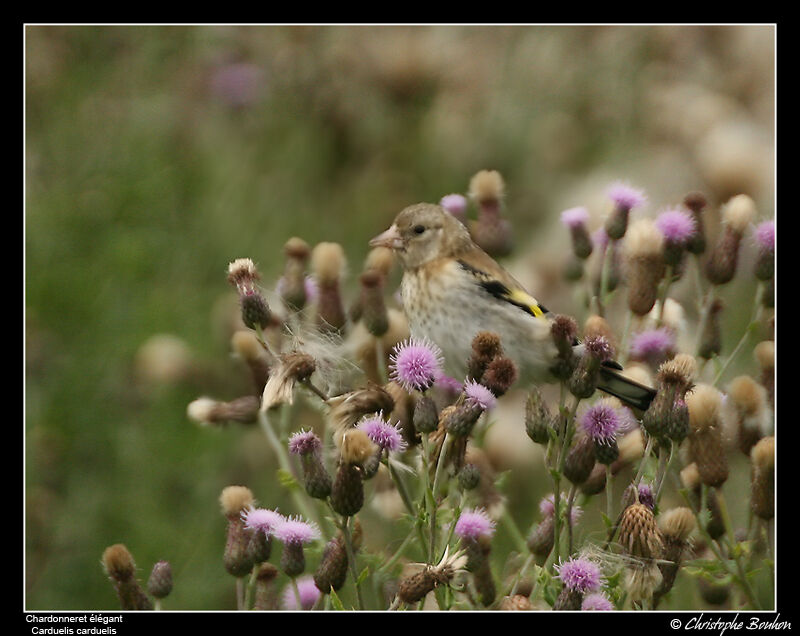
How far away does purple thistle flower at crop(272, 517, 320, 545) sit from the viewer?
1.83m

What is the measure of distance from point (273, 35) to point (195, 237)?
1.53 meters

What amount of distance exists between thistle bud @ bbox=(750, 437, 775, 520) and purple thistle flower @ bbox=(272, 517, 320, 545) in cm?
73

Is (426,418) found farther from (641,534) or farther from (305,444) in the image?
(641,534)

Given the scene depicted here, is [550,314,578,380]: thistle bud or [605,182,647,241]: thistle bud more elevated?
[605,182,647,241]: thistle bud

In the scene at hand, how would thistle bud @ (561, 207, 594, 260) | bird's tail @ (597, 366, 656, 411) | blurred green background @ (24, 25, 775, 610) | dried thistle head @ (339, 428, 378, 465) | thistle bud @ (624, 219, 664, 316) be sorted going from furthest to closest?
1. blurred green background @ (24, 25, 775, 610)
2. thistle bud @ (561, 207, 594, 260)
3. thistle bud @ (624, 219, 664, 316)
4. bird's tail @ (597, 366, 656, 411)
5. dried thistle head @ (339, 428, 378, 465)

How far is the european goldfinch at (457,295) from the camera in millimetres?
2359

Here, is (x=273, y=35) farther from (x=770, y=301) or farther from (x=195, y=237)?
(x=770, y=301)

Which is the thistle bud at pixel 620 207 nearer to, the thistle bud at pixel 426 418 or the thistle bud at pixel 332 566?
the thistle bud at pixel 426 418

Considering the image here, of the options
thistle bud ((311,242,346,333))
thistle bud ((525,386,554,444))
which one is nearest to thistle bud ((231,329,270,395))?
thistle bud ((311,242,346,333))

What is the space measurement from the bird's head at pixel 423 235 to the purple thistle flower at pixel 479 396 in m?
0.89

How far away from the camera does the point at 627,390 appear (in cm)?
211

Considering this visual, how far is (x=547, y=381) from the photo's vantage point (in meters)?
2.20

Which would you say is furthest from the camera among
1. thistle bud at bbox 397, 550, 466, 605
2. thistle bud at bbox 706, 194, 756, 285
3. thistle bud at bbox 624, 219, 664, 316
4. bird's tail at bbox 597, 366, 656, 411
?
thistle bud at bbox 706, 194, 756, 285

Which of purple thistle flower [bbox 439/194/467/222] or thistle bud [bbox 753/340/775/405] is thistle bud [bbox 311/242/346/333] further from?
thistle bud [bbox 753/340/775/405]
